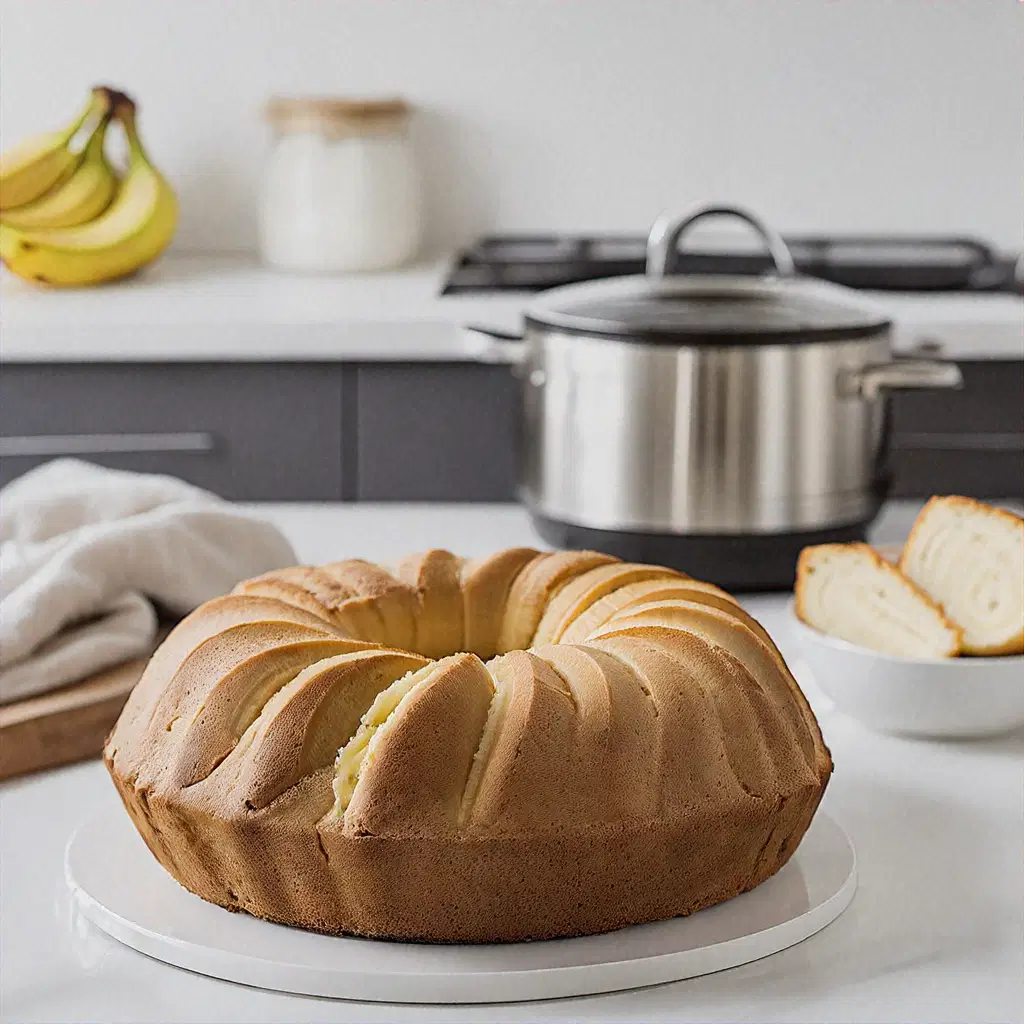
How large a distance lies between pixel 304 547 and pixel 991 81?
1.76 metres

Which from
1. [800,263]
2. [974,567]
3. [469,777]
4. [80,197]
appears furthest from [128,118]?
[469,777]

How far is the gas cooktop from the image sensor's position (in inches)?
89.7

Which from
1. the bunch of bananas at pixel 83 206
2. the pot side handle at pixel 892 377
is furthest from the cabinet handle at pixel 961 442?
the bunch of bananas at pixel 83 206

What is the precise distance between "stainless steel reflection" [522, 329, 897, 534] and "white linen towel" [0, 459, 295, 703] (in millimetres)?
288

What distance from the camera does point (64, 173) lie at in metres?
2.35

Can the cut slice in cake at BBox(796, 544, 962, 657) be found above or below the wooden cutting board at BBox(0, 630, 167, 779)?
above

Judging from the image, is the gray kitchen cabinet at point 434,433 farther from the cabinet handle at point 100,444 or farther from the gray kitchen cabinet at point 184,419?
the cabinet handle at point 100,444

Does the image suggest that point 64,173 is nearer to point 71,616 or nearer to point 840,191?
point 840,191

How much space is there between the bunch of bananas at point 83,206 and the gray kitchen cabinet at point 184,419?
235 mm

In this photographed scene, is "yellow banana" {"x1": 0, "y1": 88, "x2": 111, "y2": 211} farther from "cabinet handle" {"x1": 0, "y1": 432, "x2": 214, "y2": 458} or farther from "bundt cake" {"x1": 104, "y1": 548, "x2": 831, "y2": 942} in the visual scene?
"bundt cake" {"x1": 104, "y1": 548, "x2": 831, "y2": 942}

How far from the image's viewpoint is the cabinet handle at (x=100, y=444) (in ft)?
6.81

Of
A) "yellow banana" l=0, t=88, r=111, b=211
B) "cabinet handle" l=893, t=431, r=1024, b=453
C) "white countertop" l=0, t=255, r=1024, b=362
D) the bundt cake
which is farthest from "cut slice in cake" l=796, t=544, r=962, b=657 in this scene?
"yellow banana" l=0, t=88, r=111, b=211

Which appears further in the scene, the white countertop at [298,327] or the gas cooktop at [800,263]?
the gas cooktop at [800,263]

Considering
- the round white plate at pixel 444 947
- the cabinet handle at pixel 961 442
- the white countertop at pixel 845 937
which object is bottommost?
the cabinet handle at pixel 961 442
